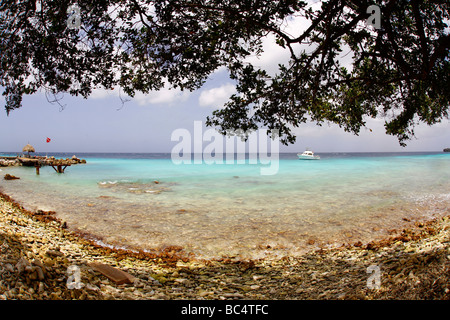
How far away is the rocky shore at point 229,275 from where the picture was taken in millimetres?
3494

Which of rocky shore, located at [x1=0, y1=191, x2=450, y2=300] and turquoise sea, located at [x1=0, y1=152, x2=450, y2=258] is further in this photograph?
turquoise sea, located at [x1=0, y1=152, x2=450, y2=258]

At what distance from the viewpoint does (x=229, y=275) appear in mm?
5242

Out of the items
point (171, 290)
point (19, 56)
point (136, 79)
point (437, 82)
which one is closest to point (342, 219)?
point (437, 82)

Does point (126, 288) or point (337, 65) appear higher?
point (337, 65)

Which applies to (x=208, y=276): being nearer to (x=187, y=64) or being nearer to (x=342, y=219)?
(x=187, y=64)

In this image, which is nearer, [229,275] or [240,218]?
[229,275]

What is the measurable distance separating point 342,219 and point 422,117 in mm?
4770

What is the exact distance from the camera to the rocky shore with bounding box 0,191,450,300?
3.49 meters

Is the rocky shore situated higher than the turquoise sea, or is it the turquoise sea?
the rocky shore

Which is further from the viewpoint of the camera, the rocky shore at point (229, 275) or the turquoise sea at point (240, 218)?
the turquoise sea at point (240, 218)

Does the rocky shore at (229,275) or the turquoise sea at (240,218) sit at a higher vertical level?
the rocky shore at (229,275)

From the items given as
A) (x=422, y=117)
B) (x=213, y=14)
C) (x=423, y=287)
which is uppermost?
(x=213, y=14)

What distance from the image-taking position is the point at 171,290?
14.1 feet

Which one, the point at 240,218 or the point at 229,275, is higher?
the point at 229,275
